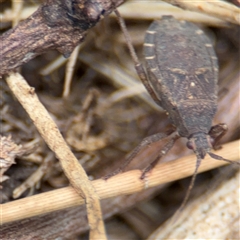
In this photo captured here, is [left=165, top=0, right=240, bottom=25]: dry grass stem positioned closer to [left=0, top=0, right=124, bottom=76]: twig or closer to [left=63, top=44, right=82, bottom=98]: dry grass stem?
[left=0, top=0, right=124, bottom=76]: twig

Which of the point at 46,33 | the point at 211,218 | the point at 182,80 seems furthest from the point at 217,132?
the point at 46,33

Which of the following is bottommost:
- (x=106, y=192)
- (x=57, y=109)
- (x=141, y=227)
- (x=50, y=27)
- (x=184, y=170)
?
(x=141, y=227)

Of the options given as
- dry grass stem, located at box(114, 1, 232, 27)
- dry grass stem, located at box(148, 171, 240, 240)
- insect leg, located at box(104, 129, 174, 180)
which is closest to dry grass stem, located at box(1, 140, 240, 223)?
insect leg, located at box(104, 129, 174, 180)

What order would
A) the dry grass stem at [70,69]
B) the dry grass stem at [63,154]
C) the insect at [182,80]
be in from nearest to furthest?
the dry grass stem at [63,154], the insect at [182,80], the dry grass stem at [70,69]

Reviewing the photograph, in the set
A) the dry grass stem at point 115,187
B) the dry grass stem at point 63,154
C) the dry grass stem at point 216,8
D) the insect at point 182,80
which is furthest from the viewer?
the insect at point 182,80

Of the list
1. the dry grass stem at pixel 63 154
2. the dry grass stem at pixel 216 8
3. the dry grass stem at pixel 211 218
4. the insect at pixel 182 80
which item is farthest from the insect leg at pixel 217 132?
the dry grass stem at pixel 63 154

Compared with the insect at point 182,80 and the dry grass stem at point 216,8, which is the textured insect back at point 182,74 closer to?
the insect at point 182,80

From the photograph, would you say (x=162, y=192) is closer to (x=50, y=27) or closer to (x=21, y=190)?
(x=21, y=190)

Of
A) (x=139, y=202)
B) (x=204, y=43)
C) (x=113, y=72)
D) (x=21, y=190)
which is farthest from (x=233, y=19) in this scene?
(x=21, y=190)
